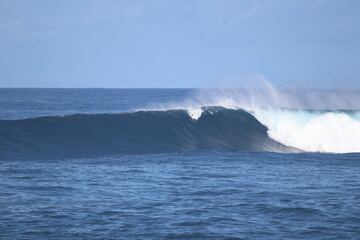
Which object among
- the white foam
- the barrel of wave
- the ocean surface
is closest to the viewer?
the ocean surface

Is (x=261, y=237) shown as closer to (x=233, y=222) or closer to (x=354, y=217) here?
(x=233, y=222)

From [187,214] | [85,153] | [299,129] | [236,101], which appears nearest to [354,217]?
[187,214]

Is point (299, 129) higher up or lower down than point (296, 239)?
higher up

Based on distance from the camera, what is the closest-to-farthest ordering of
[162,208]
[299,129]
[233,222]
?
[233,222]
[162,208]
[299,129]

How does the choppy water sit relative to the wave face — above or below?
below

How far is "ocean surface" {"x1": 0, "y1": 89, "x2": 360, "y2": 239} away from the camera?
438 inches

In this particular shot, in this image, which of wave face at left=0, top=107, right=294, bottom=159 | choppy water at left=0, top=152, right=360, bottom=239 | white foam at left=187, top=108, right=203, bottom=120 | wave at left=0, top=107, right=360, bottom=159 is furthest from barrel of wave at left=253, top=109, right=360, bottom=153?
choppy water at left=0, top=152, right=360, bottom=239

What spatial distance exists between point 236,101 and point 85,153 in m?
16.3

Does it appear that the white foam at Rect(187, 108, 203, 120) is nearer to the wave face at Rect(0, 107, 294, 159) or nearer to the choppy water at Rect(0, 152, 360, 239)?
the wave face at Rect(0, 107, 294, 159)

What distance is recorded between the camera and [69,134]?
84.0 feet

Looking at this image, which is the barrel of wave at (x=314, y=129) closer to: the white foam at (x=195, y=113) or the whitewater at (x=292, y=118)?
the whitewater at (x=292, y=118)

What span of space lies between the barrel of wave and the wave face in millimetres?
963

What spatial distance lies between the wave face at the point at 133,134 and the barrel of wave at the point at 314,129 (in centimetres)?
96

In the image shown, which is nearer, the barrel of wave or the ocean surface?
the ocean surface
